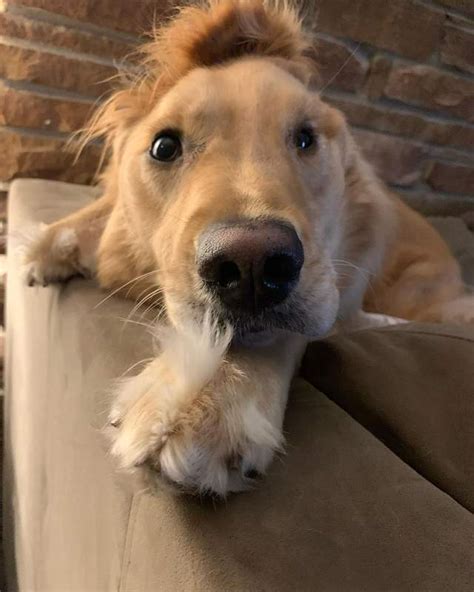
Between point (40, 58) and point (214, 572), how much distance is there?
1.67m

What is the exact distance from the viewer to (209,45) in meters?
1.32

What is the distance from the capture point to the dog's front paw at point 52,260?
1191 mm

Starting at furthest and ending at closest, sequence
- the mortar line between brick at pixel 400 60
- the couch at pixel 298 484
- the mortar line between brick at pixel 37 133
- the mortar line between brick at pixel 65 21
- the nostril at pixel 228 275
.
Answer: the mortar line between brick at pixel 400 60 < the mortar line between brick at pixel 37 133 < the mortar line between brick at pixel 65 21 < the nostril at pixel 228 275 < the couch at pixel 298 484

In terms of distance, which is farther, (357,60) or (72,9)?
(357,60)

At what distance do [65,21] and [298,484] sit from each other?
1.64 meters

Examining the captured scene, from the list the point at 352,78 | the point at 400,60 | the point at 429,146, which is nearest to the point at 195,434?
the point at 352,78

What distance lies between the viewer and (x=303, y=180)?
45.4 inches

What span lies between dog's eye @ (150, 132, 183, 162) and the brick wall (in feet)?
2.46


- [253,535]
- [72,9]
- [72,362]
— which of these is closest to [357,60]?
[72,9]

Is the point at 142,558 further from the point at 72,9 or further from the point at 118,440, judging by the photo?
the point at 72,9

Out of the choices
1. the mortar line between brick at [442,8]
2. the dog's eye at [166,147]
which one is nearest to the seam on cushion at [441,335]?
the dog's eye at [166,147]

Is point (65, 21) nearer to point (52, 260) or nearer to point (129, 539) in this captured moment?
point (52, 260)

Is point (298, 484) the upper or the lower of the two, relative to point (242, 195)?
lower

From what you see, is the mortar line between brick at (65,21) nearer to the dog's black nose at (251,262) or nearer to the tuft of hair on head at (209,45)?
the tuft of hair on head at (209,45)
